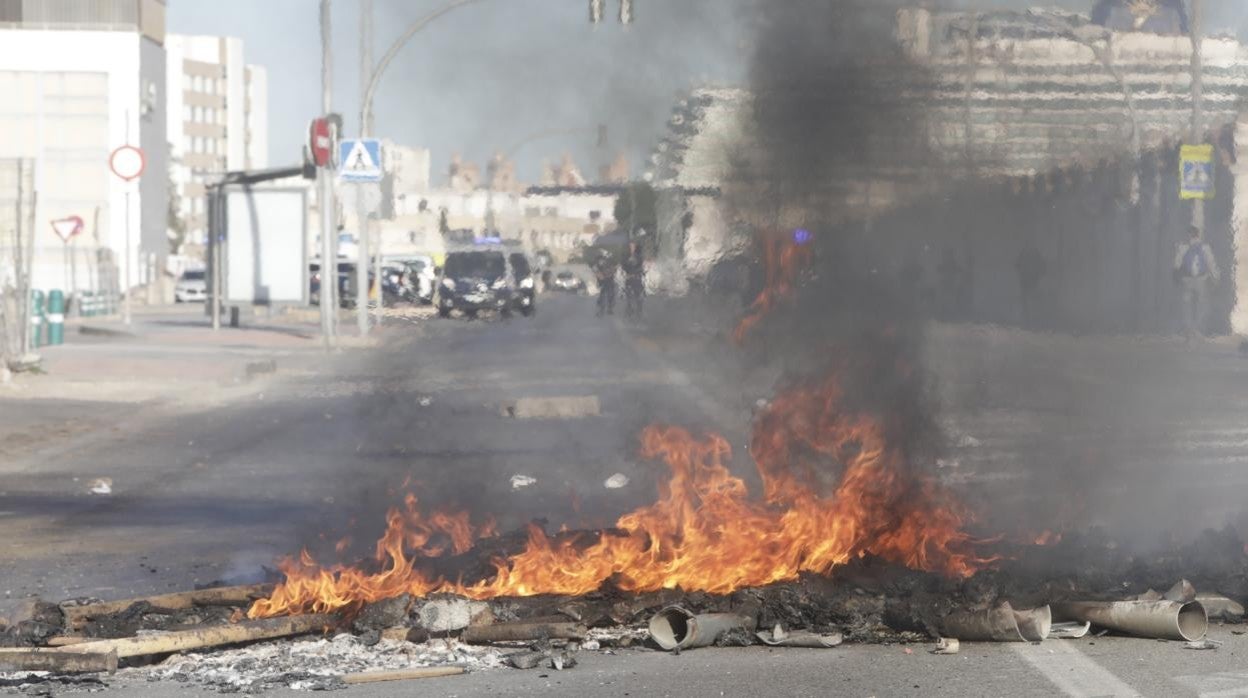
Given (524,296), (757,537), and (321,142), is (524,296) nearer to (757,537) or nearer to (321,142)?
(321,142)

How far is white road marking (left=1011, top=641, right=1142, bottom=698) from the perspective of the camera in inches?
224

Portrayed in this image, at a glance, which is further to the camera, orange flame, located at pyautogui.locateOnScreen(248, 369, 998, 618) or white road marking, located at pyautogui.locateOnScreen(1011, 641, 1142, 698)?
orange flame, located at pyautogui.locateOnScreen(248, 369, 998, 618)

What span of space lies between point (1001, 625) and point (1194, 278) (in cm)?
1307

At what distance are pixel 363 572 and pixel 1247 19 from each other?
5525mm

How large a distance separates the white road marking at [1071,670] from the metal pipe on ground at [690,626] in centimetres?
94

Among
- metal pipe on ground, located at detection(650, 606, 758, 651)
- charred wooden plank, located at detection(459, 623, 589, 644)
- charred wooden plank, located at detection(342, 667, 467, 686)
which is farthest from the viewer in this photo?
charred wooden plank, located at detection(459, 623, 589, 644)

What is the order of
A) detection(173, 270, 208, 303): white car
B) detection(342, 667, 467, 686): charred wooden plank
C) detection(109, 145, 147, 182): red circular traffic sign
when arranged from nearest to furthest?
detection(342, 667, 467, 686): charred wooden plank < detection(109, 145, 147, 182): red circular traffic sign < detection(173, 270, 208, 303): white car

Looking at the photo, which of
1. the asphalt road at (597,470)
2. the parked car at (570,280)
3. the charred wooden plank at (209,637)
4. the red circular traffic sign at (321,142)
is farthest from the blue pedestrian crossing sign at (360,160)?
the charred wooden plank at (209,637)

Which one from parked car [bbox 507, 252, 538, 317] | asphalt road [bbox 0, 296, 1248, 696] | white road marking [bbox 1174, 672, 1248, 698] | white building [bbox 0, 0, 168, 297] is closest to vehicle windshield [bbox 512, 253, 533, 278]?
parked car [bbox 507, 252, 538, 317]

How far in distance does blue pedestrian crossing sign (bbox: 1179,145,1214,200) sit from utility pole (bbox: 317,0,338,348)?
14595mm

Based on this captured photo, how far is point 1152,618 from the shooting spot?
21.2 feet

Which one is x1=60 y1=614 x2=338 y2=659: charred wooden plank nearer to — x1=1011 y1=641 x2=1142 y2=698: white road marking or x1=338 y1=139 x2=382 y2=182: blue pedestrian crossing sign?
x1=1011 y1=641 x2=1142 y2=698: white road marking

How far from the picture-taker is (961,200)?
8.95 metres

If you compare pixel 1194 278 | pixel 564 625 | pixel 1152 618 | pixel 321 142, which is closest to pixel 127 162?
pixel 321 142
